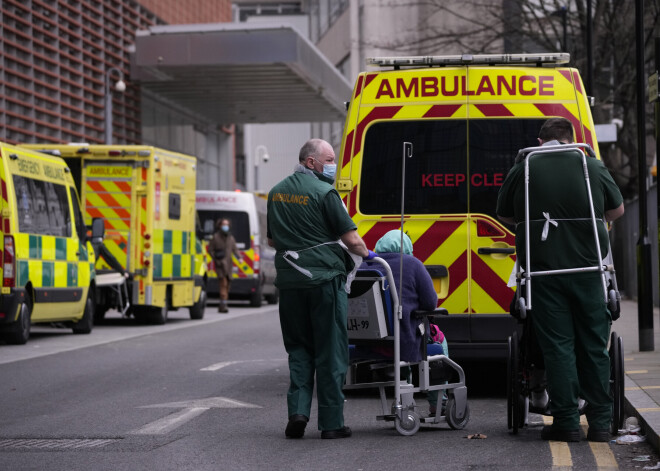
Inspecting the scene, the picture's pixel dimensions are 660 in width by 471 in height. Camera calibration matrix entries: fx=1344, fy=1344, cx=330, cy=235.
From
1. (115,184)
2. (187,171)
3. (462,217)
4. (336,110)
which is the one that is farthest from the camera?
(336,110)

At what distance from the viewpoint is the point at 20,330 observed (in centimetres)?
1609

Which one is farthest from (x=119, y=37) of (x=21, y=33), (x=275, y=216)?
(x=275, y=216)

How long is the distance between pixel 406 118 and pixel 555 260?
289cm

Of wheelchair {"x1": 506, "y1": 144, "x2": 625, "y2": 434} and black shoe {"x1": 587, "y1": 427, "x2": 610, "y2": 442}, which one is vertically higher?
wheelchair {"x1": 506, "y1": 144, "x2": 625, "y2": 434}

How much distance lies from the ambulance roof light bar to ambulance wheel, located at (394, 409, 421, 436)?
3212 millimetres

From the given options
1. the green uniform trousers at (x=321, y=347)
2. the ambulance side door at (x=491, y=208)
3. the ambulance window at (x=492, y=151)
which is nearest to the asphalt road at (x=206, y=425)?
the green uniform trousers at (x=321, y=347)

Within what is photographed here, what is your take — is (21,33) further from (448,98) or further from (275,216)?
(275,216)

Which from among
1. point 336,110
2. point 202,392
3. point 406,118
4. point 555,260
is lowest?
point 202,392

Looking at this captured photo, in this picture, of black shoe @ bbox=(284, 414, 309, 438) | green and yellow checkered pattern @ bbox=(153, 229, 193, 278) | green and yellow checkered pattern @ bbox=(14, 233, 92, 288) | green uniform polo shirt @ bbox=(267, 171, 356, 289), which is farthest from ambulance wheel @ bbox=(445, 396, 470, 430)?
green and yellow checkered pattern @ bbox=(153, 229, 193, 278)

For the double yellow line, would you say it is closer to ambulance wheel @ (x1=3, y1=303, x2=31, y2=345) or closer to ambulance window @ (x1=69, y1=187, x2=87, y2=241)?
ambulance wheel @ (x1=3, y1=303, x2=31, y2=345)

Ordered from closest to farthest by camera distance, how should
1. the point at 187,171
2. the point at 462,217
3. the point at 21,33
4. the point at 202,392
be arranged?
the point at 462,217
the point at 202,392
the point at 187,171
the point at 21,33

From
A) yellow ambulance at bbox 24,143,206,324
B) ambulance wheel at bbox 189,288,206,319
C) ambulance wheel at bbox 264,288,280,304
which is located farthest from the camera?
ambulance wheel at bbox 264,288,280,304

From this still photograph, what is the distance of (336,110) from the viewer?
41.6m

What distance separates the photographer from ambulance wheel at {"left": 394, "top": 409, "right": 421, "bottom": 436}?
8086 mm
